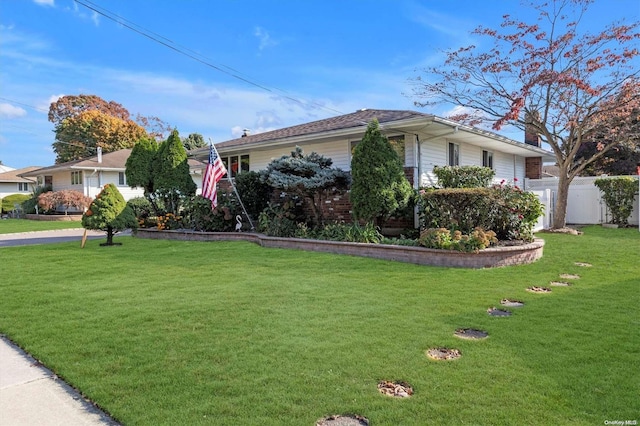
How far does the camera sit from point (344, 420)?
101 inches

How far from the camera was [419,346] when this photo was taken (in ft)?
12.2

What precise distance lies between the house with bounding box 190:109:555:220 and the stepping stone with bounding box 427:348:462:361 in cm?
783

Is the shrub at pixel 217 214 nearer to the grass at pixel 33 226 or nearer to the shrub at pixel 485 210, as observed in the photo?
the shrub at pixel 485 210

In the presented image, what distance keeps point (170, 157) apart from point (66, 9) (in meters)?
4.95

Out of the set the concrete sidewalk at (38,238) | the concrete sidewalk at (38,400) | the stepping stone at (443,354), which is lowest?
the concrete sidewalk at (38,400)

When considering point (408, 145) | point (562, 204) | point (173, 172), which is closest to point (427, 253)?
point (408, 145)

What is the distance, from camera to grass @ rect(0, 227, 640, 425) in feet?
8.86

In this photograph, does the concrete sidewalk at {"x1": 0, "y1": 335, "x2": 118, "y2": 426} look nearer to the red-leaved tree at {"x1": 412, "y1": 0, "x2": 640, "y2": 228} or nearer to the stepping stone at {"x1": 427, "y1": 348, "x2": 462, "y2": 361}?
the stepping stone at {"x1": 427, "y1": 348, "x2": 462, "y2": 361}

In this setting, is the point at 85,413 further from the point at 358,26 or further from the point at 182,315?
the point at 358,26

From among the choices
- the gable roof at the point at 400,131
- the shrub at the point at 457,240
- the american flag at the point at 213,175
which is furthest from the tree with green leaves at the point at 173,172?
the shrub at the point at 457,240

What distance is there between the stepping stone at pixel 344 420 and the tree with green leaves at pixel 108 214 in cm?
1018

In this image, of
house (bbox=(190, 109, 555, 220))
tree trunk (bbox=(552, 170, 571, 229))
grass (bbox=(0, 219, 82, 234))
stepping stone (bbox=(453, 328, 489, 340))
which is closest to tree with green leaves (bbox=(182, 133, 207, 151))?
grass (bbox=(0, 219, 82, 234))

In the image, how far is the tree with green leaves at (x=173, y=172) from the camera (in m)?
14.1

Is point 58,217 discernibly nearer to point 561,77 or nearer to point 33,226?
point 33,226
